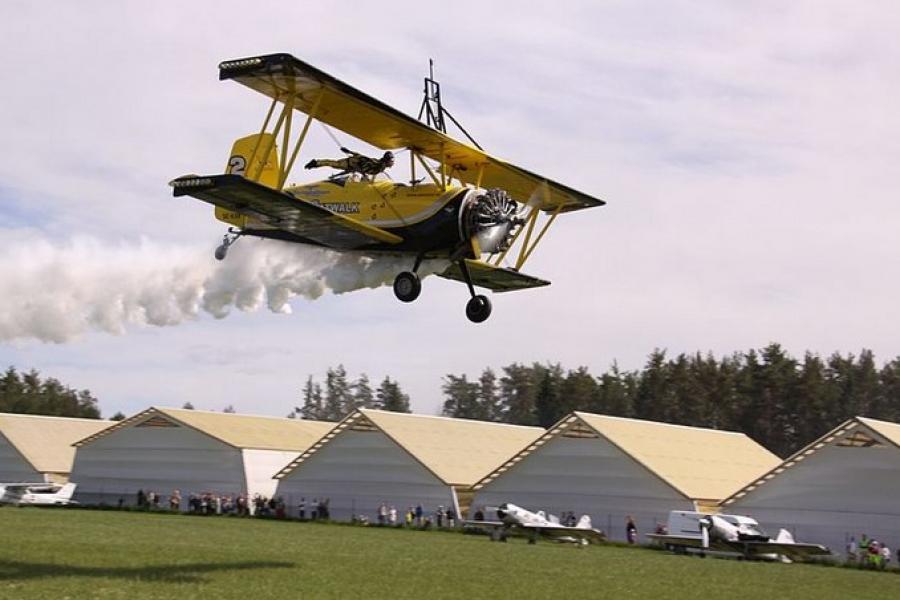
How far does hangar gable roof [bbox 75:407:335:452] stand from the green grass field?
1905 cm

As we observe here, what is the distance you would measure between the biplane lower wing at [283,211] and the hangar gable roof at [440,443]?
32.0 m

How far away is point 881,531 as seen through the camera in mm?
44781

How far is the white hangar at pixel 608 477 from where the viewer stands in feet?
166

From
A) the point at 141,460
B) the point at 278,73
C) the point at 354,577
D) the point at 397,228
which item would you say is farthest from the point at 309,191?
the point at 141,460

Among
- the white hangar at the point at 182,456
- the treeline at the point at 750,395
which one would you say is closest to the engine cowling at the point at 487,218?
→ the white hangar at the point at 182,456

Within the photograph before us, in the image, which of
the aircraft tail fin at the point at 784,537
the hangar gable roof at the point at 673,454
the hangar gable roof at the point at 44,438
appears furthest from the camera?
the hangar gable roof at the point at 44,438

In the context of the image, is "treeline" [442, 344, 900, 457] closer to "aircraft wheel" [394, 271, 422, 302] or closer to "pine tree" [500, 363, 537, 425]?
"pine tree" [500, 363, 537, 425]

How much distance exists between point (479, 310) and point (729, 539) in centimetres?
2011

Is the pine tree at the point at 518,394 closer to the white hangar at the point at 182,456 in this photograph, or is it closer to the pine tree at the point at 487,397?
the pine tree at the point at 487,397

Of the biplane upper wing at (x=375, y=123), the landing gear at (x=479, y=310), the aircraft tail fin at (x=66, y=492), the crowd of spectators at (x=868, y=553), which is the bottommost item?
the crowd of spectators at (x=868, y=553)

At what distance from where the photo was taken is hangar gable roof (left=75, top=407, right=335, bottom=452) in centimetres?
6581

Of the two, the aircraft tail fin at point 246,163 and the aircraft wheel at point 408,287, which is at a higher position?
the aircraft tail fin at point 246,163

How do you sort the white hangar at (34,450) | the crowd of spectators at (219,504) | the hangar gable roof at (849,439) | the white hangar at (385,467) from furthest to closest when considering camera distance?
the white hangar at (34,450) < the crowd of spectators at (219,504) < the white hangar at (385,467) < the hangar gable roof at (849,439)

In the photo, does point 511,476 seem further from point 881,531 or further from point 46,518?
point 46,518
